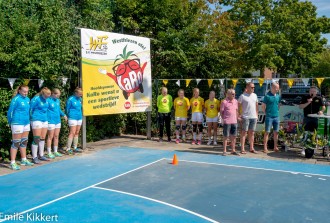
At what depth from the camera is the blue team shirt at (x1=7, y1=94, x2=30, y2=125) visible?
811cm

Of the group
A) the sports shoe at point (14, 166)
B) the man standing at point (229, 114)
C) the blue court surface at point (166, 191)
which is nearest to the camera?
the blue court surface at point (166, 191)

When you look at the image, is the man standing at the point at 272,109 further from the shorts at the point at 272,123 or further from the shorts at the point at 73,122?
the shorts at the point at 73,122

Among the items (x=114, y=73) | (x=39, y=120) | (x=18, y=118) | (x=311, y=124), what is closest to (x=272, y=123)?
(x=311, y=124)

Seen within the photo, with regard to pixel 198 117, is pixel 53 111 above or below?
above

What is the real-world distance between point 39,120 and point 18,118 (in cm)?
72

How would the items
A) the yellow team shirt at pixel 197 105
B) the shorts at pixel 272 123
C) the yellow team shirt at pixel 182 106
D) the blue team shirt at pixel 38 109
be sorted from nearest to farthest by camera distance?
the blue team shirt at pixel 38 109, the shorts at pixel 272 123, the yellow team shirt at pixel 197 105, the yellow team shirt at pixel 182 106

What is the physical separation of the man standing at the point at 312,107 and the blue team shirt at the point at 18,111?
24.7 ft

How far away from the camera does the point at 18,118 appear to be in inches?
322

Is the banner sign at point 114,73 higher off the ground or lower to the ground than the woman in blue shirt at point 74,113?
higher

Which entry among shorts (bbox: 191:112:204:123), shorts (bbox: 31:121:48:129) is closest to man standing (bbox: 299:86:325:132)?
shorts (bbox: 191:112:204:123)

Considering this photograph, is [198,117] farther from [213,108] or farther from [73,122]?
[73,122]

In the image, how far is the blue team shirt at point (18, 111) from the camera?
8109 millimetres

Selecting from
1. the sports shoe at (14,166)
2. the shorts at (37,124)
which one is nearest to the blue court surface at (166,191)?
the sports shoe at (14,166)

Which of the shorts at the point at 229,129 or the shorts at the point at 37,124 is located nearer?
the shorts at the point at 37,124
